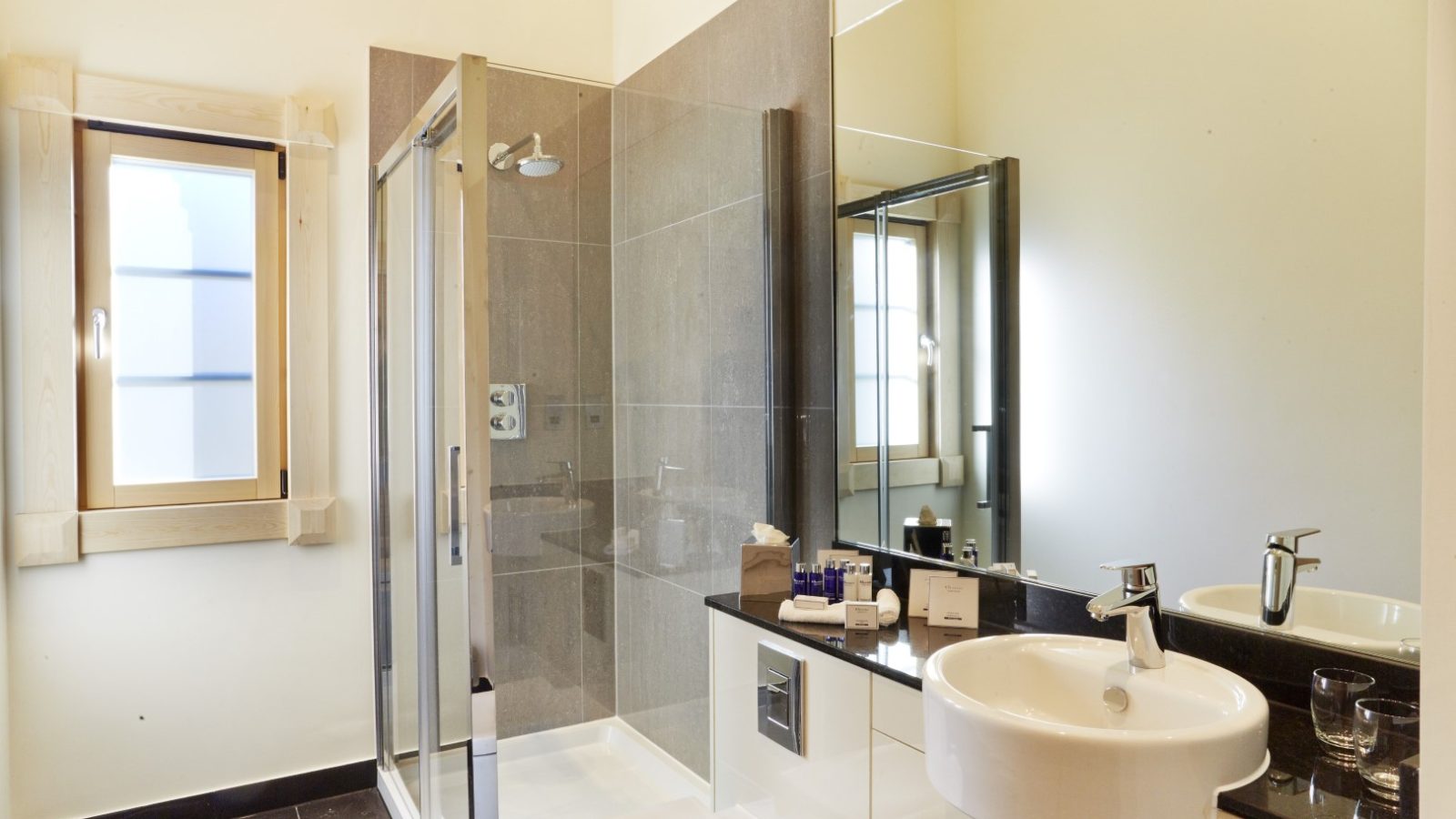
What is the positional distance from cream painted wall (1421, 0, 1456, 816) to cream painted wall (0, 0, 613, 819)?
8.52 feet

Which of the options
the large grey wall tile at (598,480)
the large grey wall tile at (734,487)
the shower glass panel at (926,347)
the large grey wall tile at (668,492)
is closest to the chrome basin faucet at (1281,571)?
the shower glass panel at (926,347)

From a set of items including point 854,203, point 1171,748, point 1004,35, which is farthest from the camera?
point 854,203

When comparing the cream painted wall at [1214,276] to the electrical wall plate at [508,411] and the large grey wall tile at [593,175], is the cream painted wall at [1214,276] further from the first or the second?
the electrical wall plate at [508,411]

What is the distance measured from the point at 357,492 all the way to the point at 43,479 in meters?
0.77

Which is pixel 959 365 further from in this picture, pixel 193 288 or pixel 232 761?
pixel 232 761

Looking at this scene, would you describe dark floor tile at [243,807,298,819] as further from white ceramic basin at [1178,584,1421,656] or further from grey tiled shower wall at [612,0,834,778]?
white ceramic basin at [1178,584,1421,656]

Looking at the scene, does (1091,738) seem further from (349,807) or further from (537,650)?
(349,807)

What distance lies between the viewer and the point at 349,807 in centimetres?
265

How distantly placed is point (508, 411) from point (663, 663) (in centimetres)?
84

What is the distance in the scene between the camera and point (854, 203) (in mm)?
2027

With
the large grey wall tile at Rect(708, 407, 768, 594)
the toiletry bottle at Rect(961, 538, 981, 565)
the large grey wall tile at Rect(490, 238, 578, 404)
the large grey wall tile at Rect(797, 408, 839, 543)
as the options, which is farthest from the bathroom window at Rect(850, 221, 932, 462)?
the large grey wall tile at Rect(490, 238, 578, 404)

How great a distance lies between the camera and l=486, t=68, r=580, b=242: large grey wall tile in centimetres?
225

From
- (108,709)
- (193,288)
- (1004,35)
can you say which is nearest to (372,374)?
(193,288)

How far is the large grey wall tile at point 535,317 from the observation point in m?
2.29
